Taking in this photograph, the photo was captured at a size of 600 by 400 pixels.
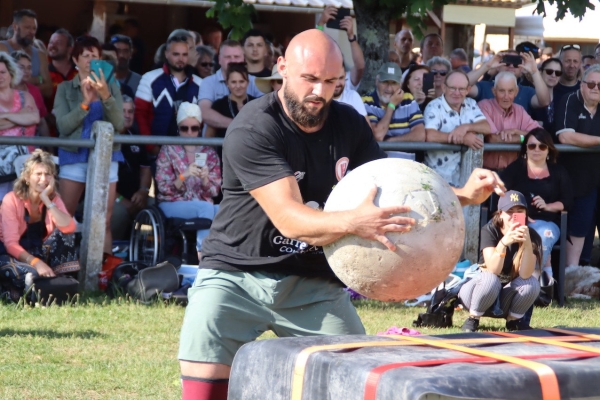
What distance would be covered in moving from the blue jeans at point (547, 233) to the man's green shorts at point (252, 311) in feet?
16.3

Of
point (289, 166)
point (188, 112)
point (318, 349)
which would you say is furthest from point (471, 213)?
point (318, 349)

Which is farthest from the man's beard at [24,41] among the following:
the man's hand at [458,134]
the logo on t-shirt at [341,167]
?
the logo on t-shirt at [341,167]

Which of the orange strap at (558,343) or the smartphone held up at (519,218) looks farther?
the smartphone held up at (519,218)

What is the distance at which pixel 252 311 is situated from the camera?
4199 millimetres

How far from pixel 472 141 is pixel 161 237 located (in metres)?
3.03

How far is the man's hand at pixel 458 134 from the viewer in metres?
9.31

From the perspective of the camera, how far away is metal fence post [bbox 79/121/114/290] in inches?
329

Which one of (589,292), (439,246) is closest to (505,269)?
(589,292)

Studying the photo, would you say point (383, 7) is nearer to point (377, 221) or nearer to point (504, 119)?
point (504, 119)

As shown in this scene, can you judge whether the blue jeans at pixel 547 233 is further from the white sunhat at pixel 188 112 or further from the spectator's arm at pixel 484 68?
the white sunhat at pixel 188 112

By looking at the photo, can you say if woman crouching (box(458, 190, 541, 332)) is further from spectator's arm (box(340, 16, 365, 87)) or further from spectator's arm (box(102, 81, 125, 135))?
spectator's arm (box(102, 81, 125, 135))

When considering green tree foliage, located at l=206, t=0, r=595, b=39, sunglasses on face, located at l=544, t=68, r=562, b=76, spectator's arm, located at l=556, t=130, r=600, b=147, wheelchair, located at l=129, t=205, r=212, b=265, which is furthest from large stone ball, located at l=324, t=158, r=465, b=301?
sunglasses on face, located at l=544, t=68, r=562, b=76

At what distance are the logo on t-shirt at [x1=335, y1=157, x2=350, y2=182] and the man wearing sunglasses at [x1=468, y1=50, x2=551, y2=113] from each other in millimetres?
6346

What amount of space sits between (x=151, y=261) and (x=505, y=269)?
312 cm
